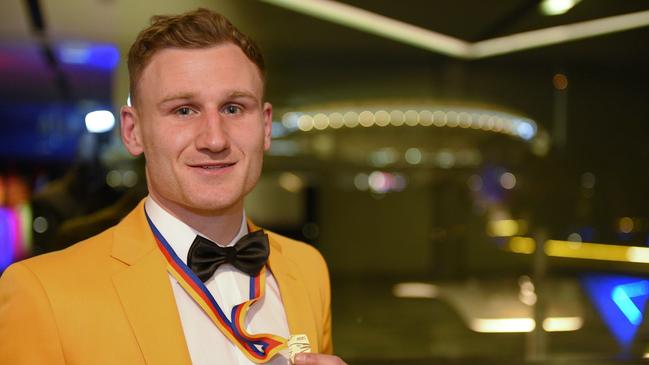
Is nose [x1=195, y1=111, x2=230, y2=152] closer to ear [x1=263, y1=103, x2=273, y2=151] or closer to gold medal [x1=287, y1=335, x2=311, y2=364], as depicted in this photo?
ear [x1=263, y1=103, x2=273, y2=151]

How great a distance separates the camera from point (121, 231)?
137 cm

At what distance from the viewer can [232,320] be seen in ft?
4.32

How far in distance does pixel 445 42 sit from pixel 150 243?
3.03 m

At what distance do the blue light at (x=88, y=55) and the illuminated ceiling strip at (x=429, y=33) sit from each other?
894 millimetres

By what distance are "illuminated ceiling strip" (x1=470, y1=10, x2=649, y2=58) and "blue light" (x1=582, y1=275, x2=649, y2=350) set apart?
1138 mm

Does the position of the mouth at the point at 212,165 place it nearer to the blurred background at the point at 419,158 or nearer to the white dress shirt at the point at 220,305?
the white dress shirt at the point at 220,305

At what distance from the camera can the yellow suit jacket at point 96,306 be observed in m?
1.21

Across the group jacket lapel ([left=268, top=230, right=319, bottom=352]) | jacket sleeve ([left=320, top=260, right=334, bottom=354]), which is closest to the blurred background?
jacket sleeve ([left=320, top=260, right=334, bottom=354])

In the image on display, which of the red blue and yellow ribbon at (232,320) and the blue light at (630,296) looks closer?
the red blue and yellow ribbon at (232,320)

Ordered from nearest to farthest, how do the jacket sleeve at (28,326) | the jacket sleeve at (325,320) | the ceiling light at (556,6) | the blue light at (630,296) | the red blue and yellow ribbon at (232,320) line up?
1. the jacket sleeve at (28,326)
2. the red blue and yellow ribbon at (232,320)
3. the jacket sleeve at (325,320)
4. the blue light at (630,296)
5. the ceiling light at (556,6)

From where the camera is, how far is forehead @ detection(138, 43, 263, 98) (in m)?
1.28

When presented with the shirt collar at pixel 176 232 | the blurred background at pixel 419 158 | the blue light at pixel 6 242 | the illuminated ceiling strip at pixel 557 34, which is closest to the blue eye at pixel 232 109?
the shirt collar at pixel 176 232

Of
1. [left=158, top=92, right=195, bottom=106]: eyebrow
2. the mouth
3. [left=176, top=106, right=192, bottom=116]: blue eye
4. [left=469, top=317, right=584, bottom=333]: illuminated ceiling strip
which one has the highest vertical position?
[left=158, top=92, right=195, bottom=106]: eyebrow

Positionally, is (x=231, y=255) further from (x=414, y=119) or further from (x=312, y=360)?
(x=414, y=119)
